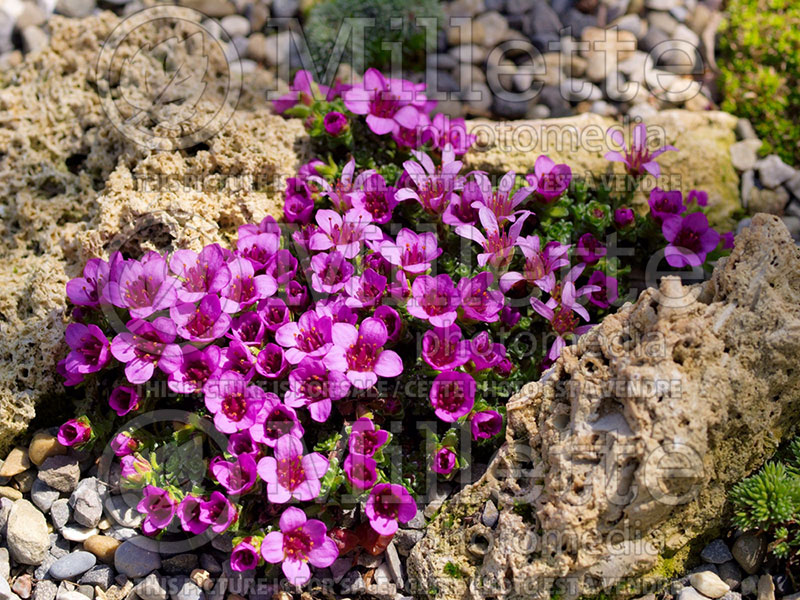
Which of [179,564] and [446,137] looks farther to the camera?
[446,137]

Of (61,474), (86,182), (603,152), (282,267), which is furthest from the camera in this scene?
(603,152)

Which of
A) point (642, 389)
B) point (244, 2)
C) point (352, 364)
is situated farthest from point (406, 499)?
point (244, 2)

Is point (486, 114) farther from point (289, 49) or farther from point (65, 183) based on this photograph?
point (65, 183)

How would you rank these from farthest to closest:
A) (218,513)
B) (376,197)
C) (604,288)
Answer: (376,197)
(604,288)
(218,513)

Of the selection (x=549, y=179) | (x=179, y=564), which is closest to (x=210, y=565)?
(x=179, y=564)

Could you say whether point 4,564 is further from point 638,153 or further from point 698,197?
point 698,197

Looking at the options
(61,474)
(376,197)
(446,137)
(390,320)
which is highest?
(446,137)
